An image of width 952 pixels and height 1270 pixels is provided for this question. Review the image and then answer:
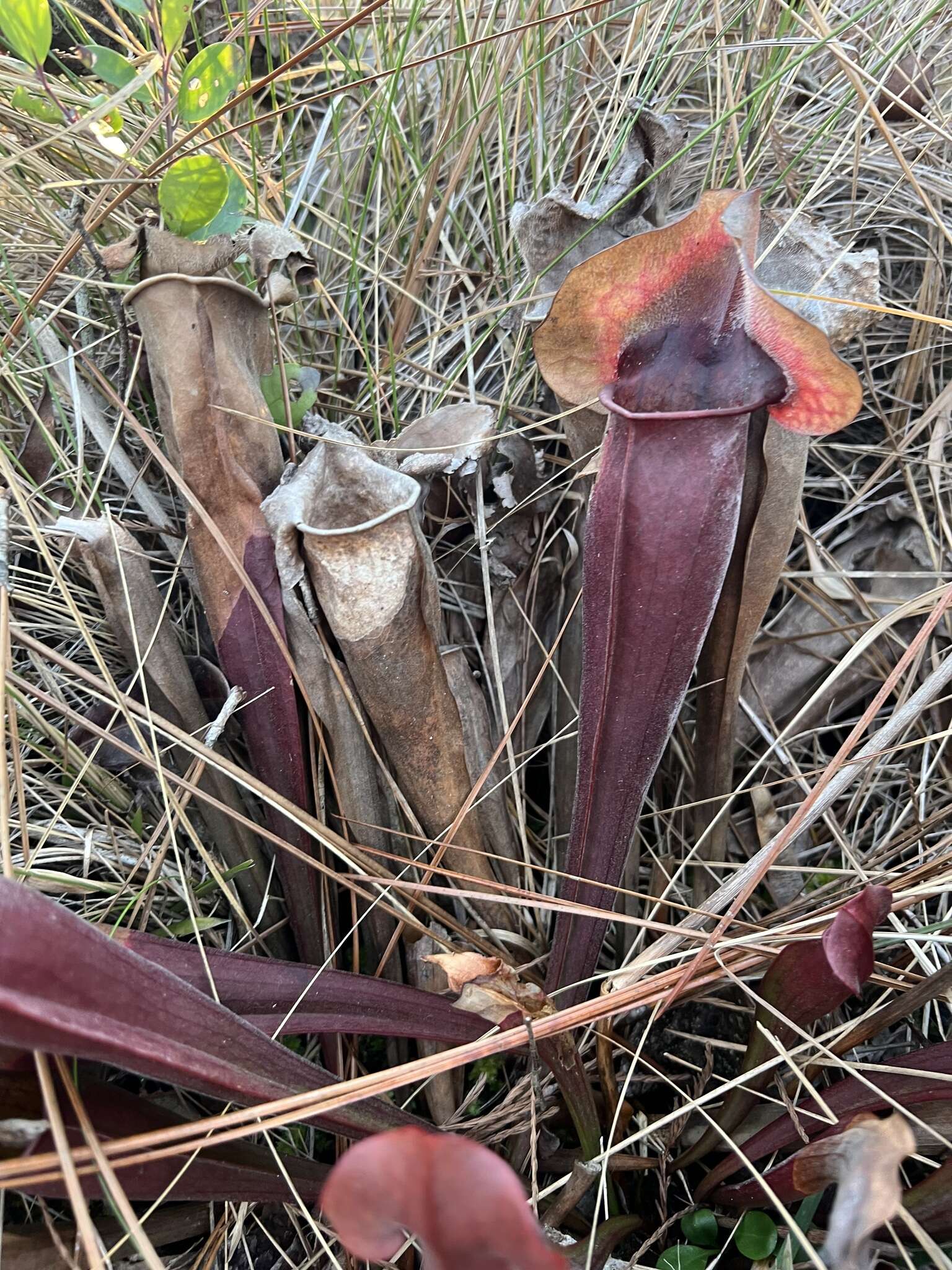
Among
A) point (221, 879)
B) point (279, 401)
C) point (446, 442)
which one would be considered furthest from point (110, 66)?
point (221, 879)

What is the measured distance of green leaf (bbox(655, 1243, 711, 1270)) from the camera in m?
0.82

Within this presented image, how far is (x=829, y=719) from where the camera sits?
1.18m

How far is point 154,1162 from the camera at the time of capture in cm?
68

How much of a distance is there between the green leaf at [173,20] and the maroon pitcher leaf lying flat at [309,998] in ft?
2.88

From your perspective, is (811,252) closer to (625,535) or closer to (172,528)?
(625,535)

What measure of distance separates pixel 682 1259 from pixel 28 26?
4.37 feet

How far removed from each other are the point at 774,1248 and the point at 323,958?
0.53m

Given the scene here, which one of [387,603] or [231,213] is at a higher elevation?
[231,213]

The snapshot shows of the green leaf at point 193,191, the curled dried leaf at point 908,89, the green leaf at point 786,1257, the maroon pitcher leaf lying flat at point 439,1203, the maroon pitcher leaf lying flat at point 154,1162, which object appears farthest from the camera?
the curled dried leaf at point 908,89

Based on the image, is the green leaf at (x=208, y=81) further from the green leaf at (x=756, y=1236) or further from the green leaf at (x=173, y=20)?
the green leaf at (x=756, y=1236)

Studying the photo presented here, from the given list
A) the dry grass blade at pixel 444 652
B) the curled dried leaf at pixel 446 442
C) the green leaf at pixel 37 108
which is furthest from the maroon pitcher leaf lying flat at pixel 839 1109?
the green leaf at pixel 37 108

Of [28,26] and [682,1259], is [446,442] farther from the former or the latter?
[682,1259]

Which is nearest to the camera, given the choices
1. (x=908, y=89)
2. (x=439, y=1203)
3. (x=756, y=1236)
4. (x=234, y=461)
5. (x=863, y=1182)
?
(x=439, y=1203)

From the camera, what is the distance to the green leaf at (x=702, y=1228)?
857 mm
